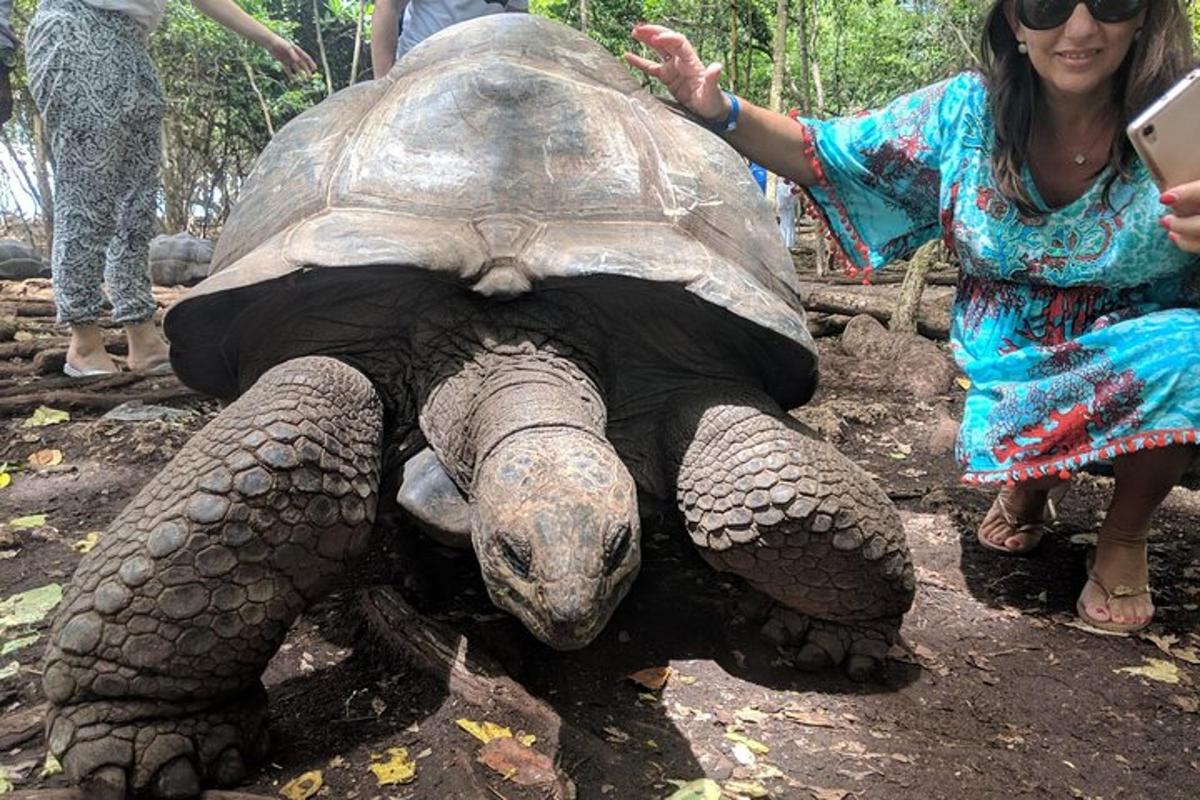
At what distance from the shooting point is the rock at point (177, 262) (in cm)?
971

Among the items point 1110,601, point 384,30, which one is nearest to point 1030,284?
point 1110,601

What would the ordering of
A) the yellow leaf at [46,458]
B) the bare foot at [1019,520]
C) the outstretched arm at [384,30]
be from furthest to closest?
the outstretched arm at [384,30] < the yellow leaf at [46,458] < the bare foot at [1019,520]

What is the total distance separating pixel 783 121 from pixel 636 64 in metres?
0.54

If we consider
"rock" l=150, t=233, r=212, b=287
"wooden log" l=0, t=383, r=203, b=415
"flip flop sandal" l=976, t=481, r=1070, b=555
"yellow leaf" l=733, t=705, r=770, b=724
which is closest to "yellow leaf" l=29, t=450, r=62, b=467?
"wooden log" l=0, t=383, r=203, b=415

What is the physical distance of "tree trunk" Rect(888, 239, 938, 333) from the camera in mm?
6012

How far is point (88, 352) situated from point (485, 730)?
3.64m

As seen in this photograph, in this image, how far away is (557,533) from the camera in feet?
5.56

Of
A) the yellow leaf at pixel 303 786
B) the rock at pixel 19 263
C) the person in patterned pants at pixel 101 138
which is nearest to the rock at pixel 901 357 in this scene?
the person in patterned pants at pixel 101 138

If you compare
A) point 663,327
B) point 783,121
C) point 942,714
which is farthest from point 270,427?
point 783,121

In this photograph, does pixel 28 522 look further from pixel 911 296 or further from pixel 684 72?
pixel 911 296

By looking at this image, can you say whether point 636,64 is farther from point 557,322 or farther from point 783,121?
point 557,322

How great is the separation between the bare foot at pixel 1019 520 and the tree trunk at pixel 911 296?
10.0 ft

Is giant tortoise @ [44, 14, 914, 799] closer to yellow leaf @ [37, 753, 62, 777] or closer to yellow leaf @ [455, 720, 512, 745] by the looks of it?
yellow leaf @ [37, 753, 62, 777]

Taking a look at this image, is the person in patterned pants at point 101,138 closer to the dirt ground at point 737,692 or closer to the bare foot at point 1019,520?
the dirt ground at point 737,692
